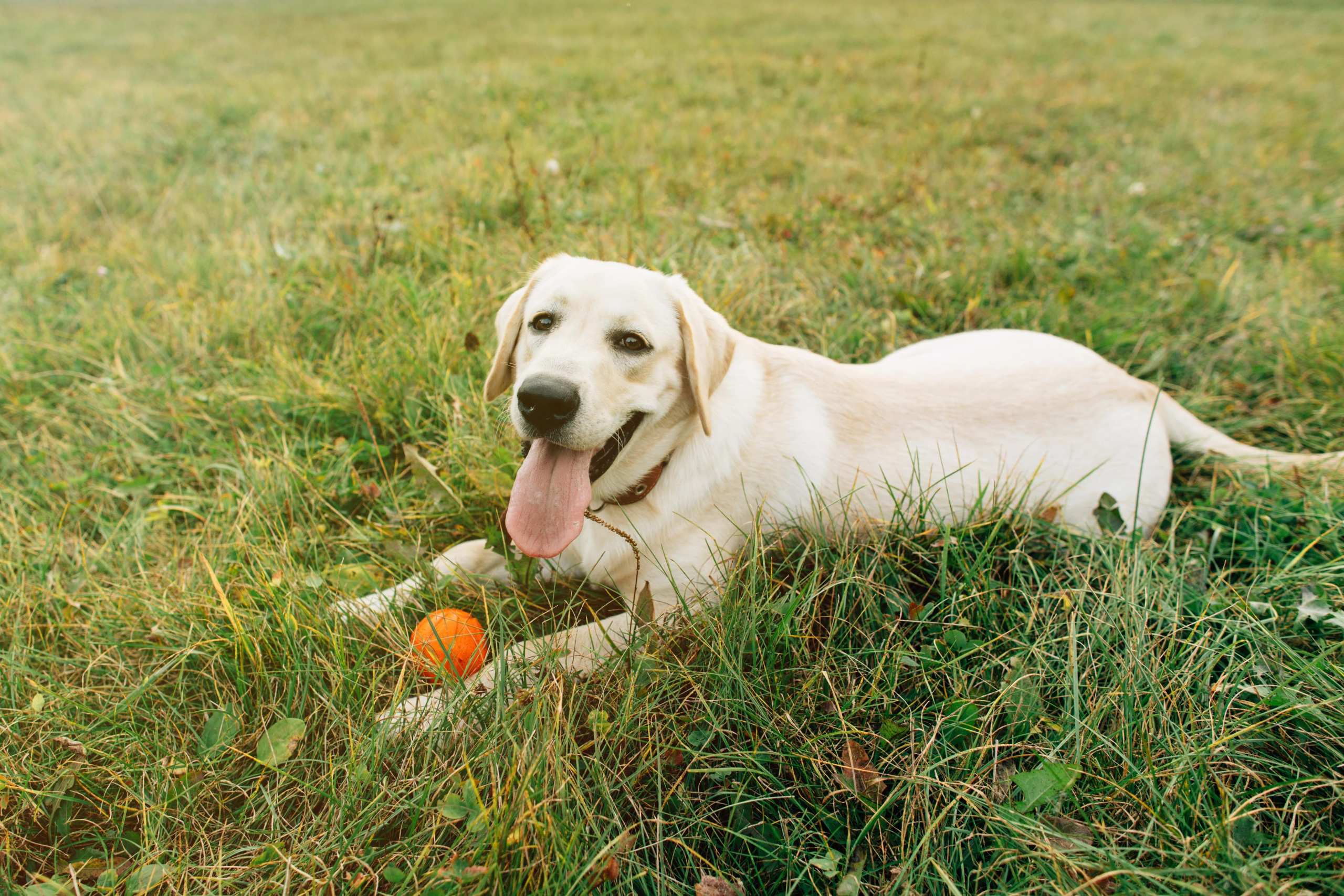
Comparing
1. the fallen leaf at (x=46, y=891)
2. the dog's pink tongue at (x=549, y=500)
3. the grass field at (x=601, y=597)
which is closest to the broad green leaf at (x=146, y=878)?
the grass field at (x=601, y=597)

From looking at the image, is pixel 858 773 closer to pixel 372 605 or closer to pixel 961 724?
pixel 961 724

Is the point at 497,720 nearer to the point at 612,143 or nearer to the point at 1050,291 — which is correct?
the point at 1050,291

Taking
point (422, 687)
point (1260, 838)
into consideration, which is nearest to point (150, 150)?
Result: point (422, 687)

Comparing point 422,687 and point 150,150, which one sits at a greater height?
point 150,150

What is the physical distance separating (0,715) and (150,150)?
5.79 metres

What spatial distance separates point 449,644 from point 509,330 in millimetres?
1036

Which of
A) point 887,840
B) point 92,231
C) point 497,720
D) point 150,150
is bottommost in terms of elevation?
point 887,840

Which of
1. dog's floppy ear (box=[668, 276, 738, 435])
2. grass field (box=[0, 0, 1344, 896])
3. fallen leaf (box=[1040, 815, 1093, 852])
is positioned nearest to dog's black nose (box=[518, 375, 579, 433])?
dog's floppy ear (box=[668, 276, 738, 435])

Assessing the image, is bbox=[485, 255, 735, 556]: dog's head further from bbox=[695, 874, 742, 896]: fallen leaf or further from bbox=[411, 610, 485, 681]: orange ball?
bbox=[695, 874, 742, 896]: fallen leaf

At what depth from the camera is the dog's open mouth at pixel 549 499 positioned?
2.00 meters

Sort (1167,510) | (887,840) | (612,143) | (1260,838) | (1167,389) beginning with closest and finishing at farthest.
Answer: (1260,838) → (887,840) → (1167,510) → (1167,389) → (612,143)

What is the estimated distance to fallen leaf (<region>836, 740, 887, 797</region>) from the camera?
63.7 inches

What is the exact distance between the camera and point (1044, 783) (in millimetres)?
1543

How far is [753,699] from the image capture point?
68.6 inches
